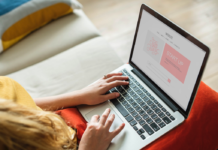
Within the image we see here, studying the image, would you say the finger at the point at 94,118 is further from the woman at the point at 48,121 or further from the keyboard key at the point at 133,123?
the keyboard key at the point at 133,123

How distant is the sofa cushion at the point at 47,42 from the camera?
3.66 feet

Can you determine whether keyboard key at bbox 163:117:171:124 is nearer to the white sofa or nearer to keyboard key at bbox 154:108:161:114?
keyboard key at bbox 154:108:161:114

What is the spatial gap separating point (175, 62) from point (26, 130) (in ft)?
1.67

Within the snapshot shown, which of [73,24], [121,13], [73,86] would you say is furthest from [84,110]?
[121,13]

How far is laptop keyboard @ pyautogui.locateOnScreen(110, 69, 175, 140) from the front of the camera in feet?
2.43

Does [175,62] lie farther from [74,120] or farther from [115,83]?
[74,120]

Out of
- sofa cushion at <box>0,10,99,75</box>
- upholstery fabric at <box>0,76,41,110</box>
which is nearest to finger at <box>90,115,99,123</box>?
upholstery fabric at <box>0,76,41,110</box>

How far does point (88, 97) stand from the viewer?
33.1 inches

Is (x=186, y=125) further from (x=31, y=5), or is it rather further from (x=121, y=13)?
(x=121, y=13)

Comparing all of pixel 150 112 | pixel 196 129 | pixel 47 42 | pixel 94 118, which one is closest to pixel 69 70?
pixel 47 42

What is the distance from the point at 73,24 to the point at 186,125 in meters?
0.85

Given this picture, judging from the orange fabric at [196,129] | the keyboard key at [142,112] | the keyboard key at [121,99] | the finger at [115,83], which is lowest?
the orange fabric at [196,129]

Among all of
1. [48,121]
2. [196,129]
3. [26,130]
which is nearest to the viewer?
[26,130]

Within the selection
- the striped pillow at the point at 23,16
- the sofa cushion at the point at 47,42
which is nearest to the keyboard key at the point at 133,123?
the sofa cushion at the point at 47,42
